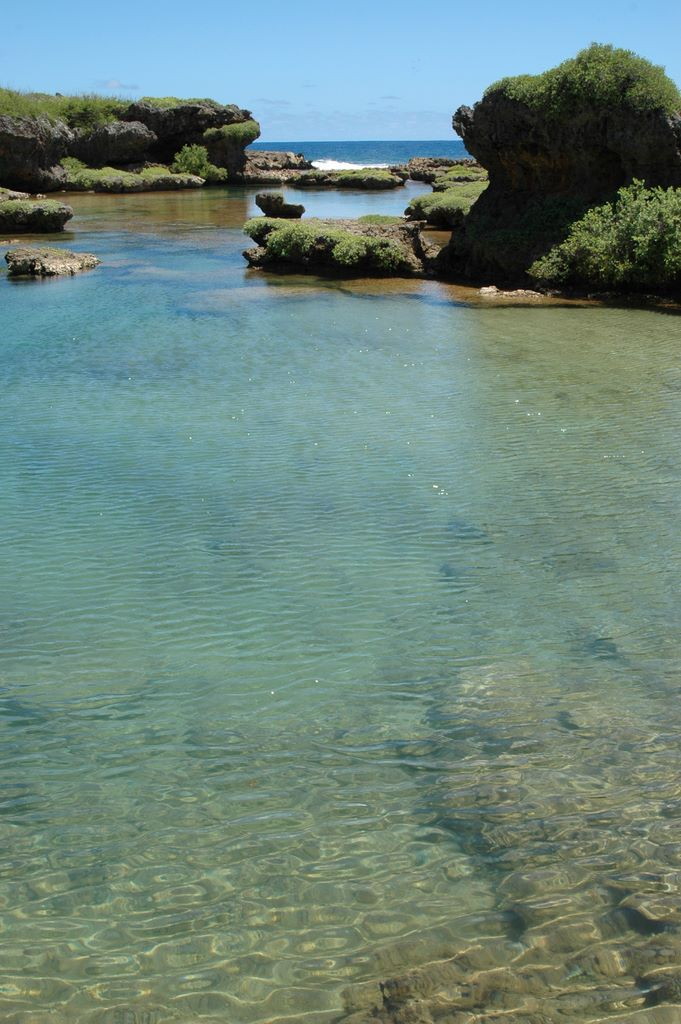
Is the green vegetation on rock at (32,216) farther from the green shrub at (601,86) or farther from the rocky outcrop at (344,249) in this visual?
the green shrub at (601,86)

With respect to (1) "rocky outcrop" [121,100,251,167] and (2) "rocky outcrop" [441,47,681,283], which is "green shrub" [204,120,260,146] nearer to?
(1) "rocky outcrop" [121,100,251,167]

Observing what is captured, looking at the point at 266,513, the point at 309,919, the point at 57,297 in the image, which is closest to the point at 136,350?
the point at 57,297

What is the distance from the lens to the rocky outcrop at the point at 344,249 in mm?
31627

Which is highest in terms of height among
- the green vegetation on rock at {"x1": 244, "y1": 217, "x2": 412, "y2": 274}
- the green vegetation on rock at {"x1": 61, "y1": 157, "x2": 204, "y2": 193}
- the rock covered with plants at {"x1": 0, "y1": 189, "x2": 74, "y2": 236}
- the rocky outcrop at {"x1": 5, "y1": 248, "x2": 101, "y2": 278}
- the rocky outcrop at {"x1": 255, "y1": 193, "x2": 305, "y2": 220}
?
the green vegetation on rock at {"x1": 61, "y1": 157, "x2": 204, "y2": 193}

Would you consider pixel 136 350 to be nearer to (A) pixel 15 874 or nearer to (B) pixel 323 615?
(B) pixel 323 615

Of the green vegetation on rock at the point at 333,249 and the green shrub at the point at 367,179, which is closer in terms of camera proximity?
the green vegetation on rock at the point at 333,249

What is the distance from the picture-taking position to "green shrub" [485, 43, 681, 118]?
26.7m

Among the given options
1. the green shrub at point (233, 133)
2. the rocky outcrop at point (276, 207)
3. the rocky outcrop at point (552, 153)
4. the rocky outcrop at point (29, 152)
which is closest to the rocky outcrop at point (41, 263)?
the rocky outcrop at point (276, 207)

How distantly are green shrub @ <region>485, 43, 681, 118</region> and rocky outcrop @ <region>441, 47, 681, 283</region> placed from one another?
3cm

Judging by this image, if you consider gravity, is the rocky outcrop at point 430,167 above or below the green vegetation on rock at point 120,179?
above

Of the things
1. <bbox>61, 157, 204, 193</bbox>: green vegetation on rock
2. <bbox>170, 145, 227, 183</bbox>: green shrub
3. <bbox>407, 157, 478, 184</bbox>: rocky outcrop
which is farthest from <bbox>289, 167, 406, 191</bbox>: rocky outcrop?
<bbox>61, 157, 204, 193</bbox>: green vegetation on rock

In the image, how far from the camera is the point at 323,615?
9.00 metres

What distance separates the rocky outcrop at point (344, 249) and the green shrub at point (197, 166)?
146 ft

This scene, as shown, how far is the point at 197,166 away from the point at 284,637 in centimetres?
7355
